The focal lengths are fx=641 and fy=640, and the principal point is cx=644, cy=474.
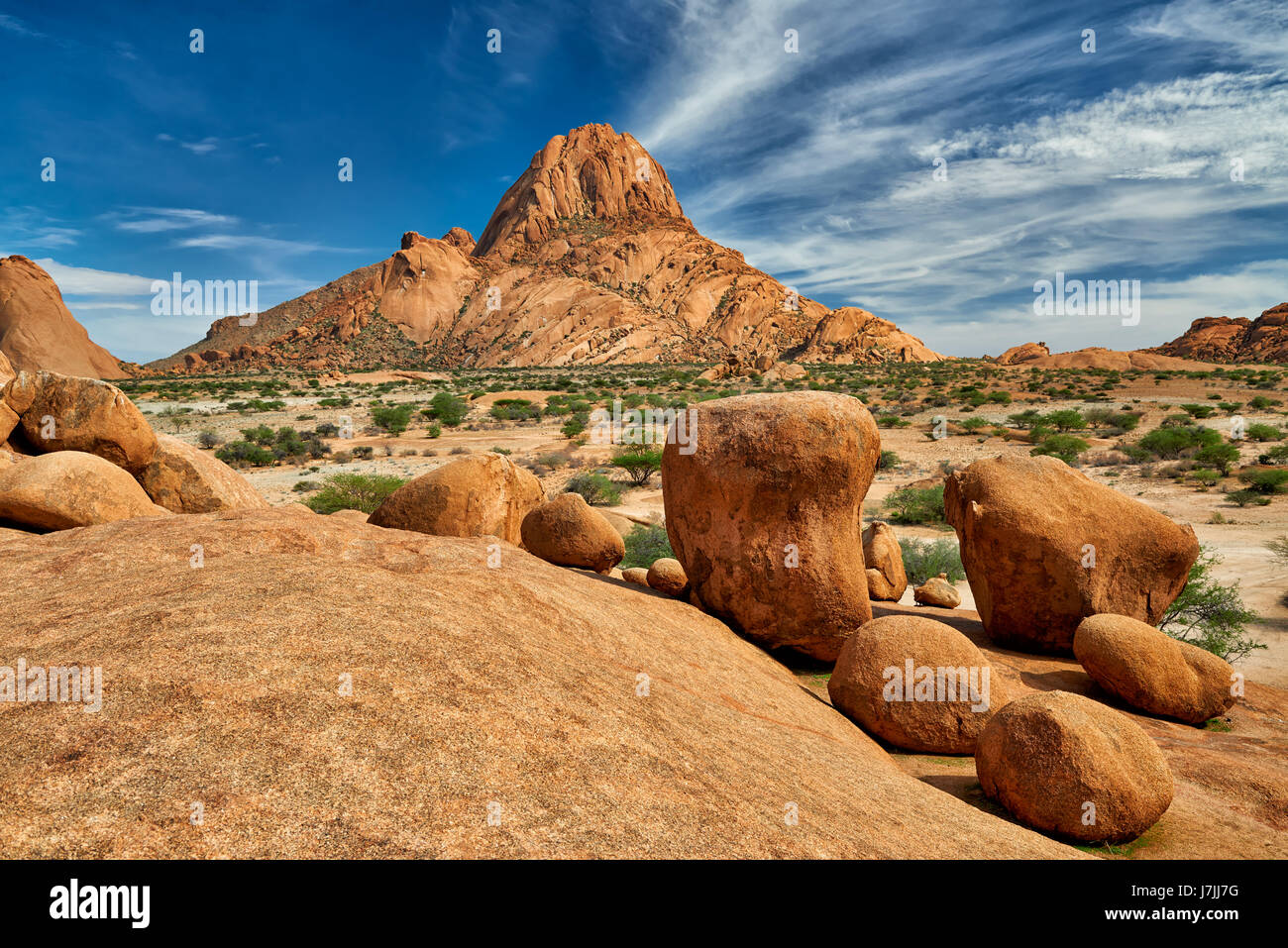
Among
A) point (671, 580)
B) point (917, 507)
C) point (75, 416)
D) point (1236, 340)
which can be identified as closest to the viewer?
point (671, 580)

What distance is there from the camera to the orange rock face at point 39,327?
2872 inches

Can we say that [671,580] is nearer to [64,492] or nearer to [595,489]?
[64,492]

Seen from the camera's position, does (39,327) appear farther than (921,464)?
Yes

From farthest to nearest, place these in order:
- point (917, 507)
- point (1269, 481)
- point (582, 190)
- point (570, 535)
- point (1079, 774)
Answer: point (582, 190) < point (1269, 481) < point (917, 507) < point (570, 535) < point (1079, 774)

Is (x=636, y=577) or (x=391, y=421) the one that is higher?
(x=391, y=421)

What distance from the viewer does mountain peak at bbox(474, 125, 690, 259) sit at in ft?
345

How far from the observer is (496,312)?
90.7m

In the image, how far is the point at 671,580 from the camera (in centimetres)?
737

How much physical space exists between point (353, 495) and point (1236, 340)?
122808 millimetres

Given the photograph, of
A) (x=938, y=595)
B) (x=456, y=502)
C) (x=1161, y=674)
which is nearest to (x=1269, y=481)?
(x=938, y=595)

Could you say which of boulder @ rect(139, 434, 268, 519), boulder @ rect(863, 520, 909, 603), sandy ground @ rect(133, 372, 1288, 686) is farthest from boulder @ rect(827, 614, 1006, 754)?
boulder @ rect(139, 434, 268, 519)

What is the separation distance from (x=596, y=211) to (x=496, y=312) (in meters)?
29.7

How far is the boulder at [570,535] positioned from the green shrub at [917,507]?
11.5m
